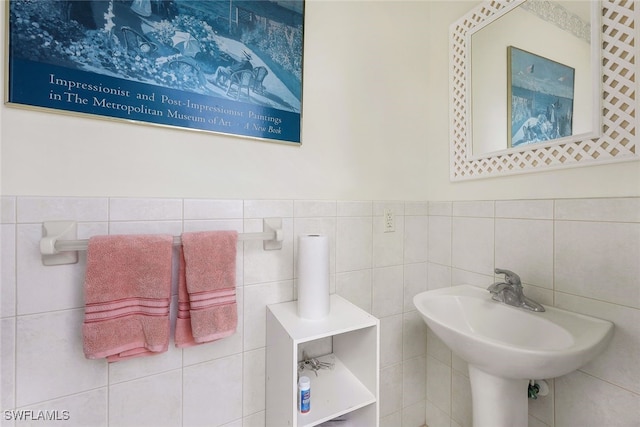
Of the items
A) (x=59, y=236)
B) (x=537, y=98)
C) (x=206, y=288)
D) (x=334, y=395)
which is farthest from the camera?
(x=537, y=98)

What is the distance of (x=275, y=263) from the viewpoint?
1040 mm

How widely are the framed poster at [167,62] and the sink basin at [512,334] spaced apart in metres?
0.91

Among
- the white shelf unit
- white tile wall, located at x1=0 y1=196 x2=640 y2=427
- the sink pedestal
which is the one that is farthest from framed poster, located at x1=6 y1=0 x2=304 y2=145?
the sink pedestal

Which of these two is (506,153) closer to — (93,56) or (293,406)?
(293,406)

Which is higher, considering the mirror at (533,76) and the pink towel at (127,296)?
the mirror at (533,76)

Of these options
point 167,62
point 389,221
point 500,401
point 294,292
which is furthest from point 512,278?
point 167,62

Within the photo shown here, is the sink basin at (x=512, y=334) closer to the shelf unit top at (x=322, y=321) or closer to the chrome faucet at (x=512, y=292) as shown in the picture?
the chrome faucet at (x=512, y=292)

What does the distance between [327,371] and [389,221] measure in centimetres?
72

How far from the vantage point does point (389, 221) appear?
1.31m

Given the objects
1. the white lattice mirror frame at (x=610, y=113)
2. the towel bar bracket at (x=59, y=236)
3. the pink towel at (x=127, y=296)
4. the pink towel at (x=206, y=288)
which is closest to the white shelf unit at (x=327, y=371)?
the pink towel at (x=206, y=288)

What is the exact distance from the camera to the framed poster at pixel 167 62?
28.2 inches

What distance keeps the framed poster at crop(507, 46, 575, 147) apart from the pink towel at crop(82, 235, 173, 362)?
138 centimetres

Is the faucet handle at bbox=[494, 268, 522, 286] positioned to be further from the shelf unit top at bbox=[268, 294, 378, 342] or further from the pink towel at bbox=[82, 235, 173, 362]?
the pink towel at bbox=[82, 235, 173, 362]

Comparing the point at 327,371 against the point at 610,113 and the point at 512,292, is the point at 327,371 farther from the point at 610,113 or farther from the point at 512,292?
the point at 610,113
